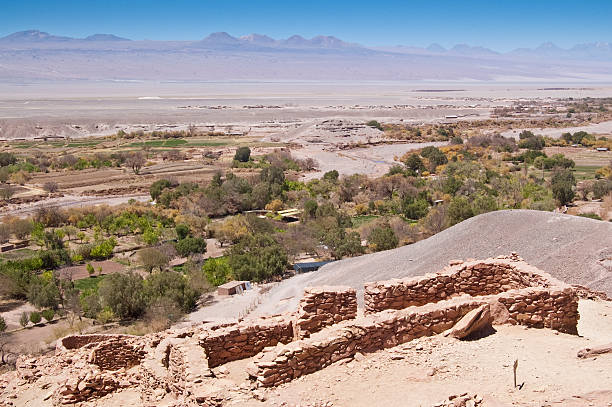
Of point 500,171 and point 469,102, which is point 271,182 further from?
point 469,102

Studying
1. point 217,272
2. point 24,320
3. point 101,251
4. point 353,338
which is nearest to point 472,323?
point 353,338

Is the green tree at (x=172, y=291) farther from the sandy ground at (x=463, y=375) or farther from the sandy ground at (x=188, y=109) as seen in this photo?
the sandy ground at (x=188, y=109)

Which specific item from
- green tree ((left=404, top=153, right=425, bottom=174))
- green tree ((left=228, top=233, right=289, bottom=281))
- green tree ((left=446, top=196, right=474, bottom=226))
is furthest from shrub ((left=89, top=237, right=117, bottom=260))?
green tree ((left=404, top=153, right=425, bottom=174))

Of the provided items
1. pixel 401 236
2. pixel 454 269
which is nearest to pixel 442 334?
pixel 454 269

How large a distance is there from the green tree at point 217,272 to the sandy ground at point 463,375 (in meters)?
17.0

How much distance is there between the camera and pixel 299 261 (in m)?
28.9

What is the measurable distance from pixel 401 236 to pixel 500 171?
24248 mm

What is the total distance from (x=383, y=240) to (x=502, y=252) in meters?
10.0

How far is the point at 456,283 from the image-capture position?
9812 mm

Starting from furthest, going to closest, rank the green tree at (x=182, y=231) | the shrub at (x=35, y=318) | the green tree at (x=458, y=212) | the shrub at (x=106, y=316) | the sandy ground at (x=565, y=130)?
1. the sandy ground at (x=565, y=130)
2. the green tree at (x=182, y=231)
3. the green tree at (x=458, y=212)
4. the shrub at (x=35, y=318)
5. the shrub at (x=106, y=316)

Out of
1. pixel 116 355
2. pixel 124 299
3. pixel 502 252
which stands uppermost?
pixel 116 355

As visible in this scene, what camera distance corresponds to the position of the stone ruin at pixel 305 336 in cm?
722

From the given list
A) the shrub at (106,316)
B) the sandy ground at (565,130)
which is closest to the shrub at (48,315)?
the shrub at (106,316)

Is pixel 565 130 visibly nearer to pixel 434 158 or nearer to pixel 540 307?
pixel 434 158
